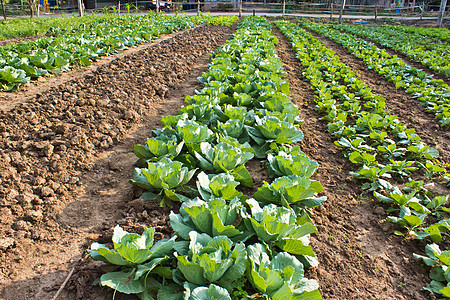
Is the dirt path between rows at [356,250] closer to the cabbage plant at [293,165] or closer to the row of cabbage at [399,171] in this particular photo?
the row of cabbage at [399,171]

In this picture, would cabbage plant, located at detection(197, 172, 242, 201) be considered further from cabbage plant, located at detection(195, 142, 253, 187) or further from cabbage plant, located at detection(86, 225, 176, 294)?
cabbage plant, located at detection(86, 225, 176, 294)

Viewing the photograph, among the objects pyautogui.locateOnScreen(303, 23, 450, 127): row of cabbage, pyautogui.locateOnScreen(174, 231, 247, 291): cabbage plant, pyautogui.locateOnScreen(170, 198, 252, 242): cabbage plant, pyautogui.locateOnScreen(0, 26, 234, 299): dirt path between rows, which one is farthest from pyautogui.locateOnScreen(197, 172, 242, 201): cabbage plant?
pyautogui.locateOnScreen(303, 23, 450, 127): row of cabbage

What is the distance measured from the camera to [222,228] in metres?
2.21

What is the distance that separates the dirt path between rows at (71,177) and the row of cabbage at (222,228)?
30 centimetres

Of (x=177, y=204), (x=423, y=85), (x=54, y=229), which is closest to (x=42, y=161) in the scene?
(x=54, y=229)

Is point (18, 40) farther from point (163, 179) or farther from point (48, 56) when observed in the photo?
point (163, 179)

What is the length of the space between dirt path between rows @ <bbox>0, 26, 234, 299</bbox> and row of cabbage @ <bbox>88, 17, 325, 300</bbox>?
0.99 feet

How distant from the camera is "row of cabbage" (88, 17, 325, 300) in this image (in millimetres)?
1939

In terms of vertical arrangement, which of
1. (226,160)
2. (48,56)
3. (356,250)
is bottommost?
(356,250)

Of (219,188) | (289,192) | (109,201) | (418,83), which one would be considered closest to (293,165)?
(289,192)

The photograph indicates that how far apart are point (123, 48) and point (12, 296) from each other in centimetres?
924

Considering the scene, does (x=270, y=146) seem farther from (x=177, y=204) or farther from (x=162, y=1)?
(x=162, y=1)

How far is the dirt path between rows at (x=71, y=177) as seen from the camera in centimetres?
231

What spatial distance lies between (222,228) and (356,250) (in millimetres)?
1326
